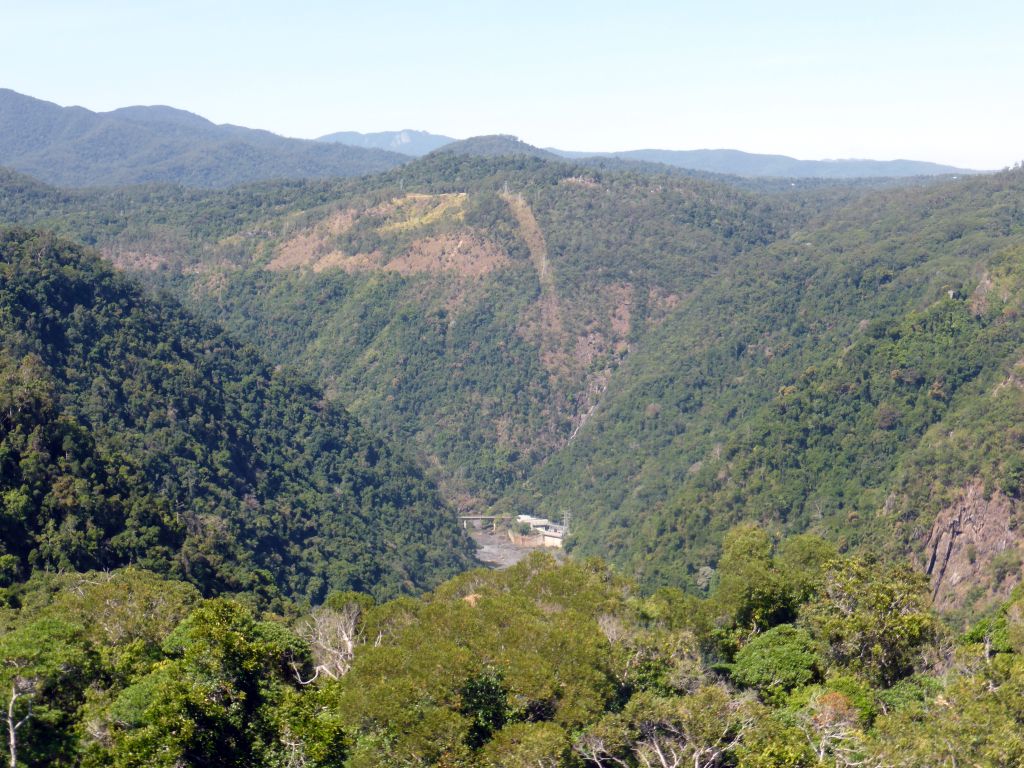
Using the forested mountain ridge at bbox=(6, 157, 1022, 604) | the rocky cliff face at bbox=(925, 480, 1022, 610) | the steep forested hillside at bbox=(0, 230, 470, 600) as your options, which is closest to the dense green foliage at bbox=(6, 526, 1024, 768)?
the steep forested hillside at bbox=(0, 230, 470, 600)

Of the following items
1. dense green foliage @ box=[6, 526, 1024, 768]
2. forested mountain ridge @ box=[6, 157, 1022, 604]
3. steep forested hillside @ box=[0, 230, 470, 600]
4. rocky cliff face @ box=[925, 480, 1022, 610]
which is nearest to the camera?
dense green foliage @ box=[6, 526, 1024, 768]

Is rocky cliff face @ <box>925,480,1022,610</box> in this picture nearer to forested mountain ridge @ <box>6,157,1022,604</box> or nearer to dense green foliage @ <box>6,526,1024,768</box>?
forested mountain ridge @ <box>6,157,1022,604</box>

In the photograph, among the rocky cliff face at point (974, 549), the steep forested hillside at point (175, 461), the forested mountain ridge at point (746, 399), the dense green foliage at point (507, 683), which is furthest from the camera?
the forested mountain ridge at point (746, 399)

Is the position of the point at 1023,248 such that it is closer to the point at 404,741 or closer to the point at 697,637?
the point at 697,637

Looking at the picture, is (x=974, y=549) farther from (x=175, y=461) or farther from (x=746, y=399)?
(x=175, y=461)

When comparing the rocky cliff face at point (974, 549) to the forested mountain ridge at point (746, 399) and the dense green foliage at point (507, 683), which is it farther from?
the dense green foliage at point (507, 683)

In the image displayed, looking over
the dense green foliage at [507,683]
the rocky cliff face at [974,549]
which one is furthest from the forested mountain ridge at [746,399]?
the dense green foliage at [507,683]

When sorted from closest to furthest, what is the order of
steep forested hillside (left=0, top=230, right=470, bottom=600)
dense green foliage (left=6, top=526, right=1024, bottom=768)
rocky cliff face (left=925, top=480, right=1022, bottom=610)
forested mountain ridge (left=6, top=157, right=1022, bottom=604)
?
dense green foliage (left=6, top=526, right=1024, bottom=768), steep forested hillside (left=0, top=230, right=470, bottom=600), rocky cliff face (left=925, top=480, right=1022, bottom=610), forested mountain ridge (left=6, top=157, right=1022, bottom=604)
